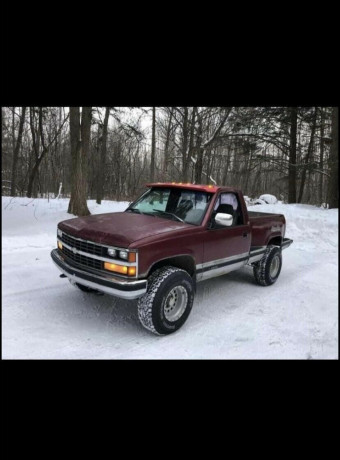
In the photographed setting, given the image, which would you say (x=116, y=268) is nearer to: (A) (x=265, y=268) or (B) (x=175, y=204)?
(B) (x=175, y=204)

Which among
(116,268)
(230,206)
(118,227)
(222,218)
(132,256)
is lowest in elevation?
(116,268)

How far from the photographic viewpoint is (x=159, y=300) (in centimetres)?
373

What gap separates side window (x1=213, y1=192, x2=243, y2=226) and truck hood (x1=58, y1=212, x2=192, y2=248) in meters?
0.79

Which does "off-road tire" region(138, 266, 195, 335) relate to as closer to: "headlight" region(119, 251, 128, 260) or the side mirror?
"headlight" region(119, 251, 128, 260)

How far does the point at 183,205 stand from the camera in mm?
4906

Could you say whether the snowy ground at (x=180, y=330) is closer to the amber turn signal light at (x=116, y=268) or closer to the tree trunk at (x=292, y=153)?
the amber turn signal light at (x=116, y=268)

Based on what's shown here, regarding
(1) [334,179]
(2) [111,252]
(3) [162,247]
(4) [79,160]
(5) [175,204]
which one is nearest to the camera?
(2) [111,252]

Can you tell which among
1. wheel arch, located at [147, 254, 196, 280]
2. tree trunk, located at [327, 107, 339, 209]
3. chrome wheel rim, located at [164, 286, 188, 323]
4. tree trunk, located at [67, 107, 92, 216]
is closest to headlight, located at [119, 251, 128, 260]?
wheel arch, located at [147, 254, 196, 280]

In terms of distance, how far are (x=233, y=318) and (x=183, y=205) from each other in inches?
70.9

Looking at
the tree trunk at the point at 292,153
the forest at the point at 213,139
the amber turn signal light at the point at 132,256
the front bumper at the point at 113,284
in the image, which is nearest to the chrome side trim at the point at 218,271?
the front bumper at the point at 113,284

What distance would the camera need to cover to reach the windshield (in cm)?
471

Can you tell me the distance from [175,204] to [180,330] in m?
1.91

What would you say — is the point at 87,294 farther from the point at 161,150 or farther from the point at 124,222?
the point at 161,150

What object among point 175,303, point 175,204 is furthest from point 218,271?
point 175,204
